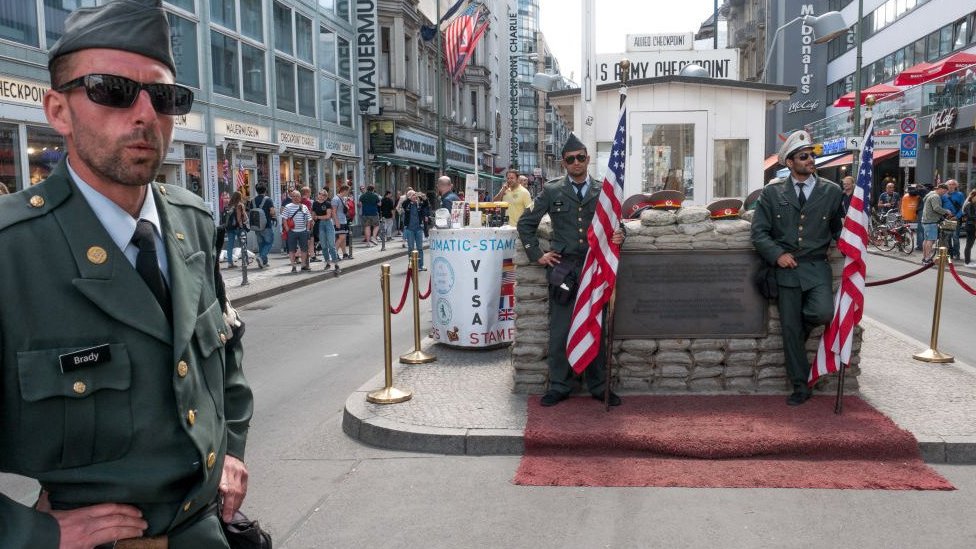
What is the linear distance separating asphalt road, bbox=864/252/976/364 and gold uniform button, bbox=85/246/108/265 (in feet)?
27.3

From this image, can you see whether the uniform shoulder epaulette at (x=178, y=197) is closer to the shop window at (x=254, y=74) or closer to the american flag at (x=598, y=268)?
the american flag at (x=598, y=268)

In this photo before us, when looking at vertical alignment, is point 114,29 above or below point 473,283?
above

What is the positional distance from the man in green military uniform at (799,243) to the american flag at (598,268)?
1171 mm

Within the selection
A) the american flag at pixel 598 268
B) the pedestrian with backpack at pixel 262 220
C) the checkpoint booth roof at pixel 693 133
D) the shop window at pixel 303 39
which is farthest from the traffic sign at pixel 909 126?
the shop window at pixel 303 39

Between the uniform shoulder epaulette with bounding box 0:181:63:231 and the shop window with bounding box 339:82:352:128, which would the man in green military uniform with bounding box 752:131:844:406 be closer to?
the uniform shoulder epaulette with bounding box 0:181:63:231

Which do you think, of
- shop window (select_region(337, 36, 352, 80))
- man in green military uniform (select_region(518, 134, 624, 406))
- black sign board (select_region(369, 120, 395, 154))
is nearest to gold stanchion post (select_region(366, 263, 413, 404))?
man in green military uniform (select_region(518, 134, 624, 406))

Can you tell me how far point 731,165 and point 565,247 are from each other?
6.53m

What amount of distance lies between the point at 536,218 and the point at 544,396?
1424mm

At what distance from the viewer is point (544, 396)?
6.15 metres

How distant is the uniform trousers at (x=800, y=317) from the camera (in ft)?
19.5

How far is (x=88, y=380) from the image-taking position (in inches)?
60.2

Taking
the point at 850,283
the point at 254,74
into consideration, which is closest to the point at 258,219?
the point at 254,74

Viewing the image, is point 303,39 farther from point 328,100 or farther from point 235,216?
point 235,216

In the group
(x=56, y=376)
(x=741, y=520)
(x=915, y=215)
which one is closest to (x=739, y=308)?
(x=741, y=520)
